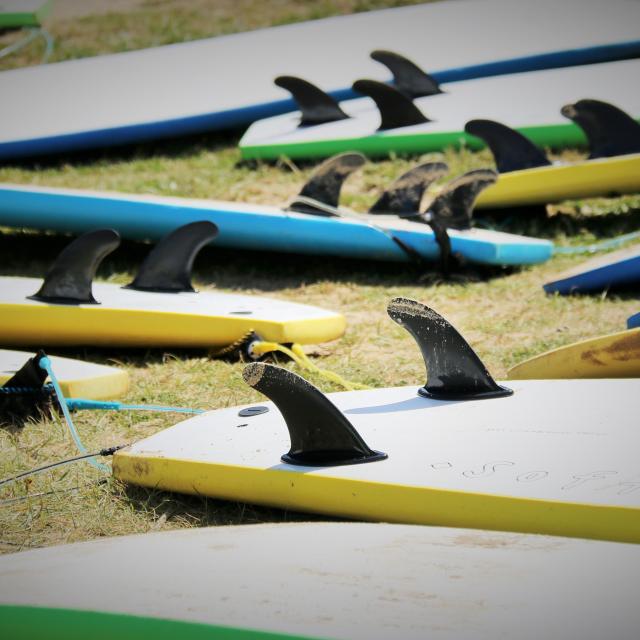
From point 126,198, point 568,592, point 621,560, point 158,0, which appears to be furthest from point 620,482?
point 158,0

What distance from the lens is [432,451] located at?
2252 millimetres

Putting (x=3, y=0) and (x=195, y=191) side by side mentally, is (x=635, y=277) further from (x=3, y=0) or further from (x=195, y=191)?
(x=3, y=0)

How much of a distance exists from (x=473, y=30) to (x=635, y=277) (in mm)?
3410

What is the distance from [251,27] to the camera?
851cm

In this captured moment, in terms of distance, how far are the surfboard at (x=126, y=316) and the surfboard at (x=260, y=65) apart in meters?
2.39

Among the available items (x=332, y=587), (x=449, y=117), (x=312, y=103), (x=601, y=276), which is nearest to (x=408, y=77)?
(x=449, y=117)

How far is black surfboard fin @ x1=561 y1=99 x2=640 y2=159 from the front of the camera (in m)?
4.74

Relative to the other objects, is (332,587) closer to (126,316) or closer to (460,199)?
(126,316)

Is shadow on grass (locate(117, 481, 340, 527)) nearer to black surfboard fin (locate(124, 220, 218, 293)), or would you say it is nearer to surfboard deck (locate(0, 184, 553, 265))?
black surfboard fin (locate(124, 220, 218, 293))

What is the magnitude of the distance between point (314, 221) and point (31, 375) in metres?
1.69

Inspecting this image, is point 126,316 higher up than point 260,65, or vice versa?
point 260,65

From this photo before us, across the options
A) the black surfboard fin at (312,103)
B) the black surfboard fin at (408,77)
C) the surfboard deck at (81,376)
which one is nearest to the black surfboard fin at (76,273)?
the surfboard deck at (81,376)

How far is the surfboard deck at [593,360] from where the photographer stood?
2852 mm

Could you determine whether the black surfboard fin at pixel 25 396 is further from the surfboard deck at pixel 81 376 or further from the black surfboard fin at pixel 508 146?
the black surfboard fin at pixel 508 146
